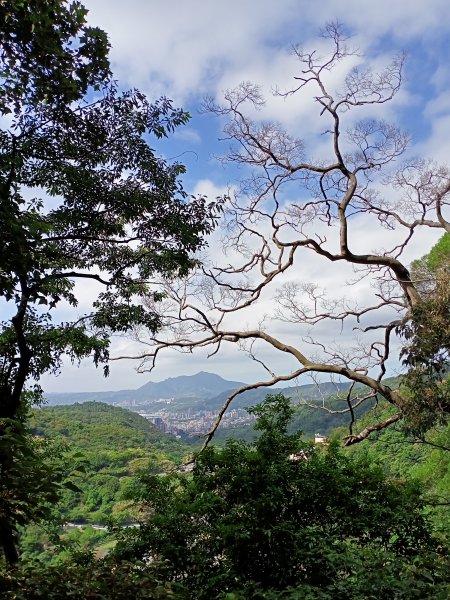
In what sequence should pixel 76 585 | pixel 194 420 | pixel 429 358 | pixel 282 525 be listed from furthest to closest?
pixel 194 420 < pixel 429 358 < pixel 282 525 < pixel 76 585

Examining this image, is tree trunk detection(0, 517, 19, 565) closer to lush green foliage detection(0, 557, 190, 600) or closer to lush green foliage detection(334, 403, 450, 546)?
lush green foliage detection(0, 557, 190, 600)

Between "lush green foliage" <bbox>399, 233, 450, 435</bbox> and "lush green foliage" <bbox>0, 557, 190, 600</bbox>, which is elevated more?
"lush green foliage" <bbox>399, 233, 450, 435</bbox>

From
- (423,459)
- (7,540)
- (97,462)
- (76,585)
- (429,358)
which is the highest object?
(429,358)

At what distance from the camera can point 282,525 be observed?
392cm

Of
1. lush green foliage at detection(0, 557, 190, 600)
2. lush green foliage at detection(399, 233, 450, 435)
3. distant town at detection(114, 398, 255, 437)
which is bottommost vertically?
distant town at detection(114, 398, 255, 437)

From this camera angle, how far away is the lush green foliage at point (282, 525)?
3.33 m

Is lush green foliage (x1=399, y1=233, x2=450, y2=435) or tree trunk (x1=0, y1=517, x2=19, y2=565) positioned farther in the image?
lush green foliage (x1=399, y1=233, x2=450, y2=435)

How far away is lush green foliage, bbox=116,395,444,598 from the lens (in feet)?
10.9

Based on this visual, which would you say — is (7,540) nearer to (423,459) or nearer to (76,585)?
(76,585)

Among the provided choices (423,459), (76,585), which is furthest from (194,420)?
(76,585)

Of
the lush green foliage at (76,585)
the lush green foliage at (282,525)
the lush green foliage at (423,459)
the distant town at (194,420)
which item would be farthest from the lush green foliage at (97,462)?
the lush green foliage at (423,459)

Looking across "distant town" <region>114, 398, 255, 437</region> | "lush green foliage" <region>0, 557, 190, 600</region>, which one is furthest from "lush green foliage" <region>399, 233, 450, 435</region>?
"lush green foliage" <region>0, 557, 190, 600</region>

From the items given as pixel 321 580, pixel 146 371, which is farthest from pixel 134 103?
pixel 146 371

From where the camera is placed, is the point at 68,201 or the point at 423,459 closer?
the point at 68,201
